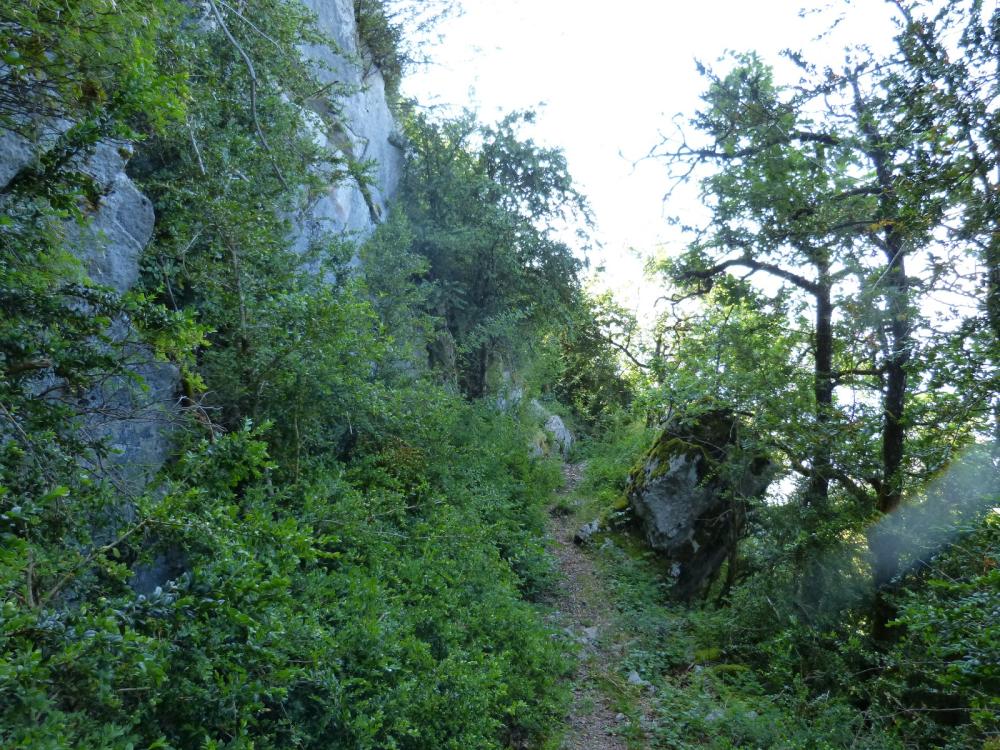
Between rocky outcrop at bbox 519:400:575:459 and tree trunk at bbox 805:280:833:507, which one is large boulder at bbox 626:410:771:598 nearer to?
tree trunk at bbox 805:280:833:507

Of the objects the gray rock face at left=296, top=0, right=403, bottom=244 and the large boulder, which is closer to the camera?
the gray rock face at left=296, top=0, right=403, bottom=244

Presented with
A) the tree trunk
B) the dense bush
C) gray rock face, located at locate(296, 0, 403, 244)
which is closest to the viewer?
the dense bush

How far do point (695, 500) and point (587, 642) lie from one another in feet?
12.3

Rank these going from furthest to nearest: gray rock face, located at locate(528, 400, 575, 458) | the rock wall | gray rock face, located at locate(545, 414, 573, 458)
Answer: gray rock face, located at locate(545, 414, 573, 458)
gray rock face, located at locate(528, 400, 575, 458)
the rock wall

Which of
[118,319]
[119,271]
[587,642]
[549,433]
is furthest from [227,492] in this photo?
[549,433]

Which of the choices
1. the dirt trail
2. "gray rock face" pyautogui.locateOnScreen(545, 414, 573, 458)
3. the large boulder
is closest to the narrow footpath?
the dirt trail

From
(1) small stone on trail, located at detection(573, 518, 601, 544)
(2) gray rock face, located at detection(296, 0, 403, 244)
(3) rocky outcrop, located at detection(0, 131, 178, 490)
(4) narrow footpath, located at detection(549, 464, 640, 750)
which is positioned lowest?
(4) narrow footpath, located at detection(549, 464, 640, 750)

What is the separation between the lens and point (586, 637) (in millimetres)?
8180

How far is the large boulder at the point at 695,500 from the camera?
10320mm

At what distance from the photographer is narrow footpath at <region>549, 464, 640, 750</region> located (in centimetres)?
612

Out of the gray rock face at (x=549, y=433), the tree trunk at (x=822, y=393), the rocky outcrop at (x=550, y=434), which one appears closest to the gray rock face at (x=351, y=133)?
the gray rock face at (x=549, y=433)

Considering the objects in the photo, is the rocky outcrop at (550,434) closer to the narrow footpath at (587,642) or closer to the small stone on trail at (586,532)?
Result: the small stone on trail at (586,532)

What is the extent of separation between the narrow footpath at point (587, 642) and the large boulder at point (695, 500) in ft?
4.39

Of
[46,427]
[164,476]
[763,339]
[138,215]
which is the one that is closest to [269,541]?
[164,476]
